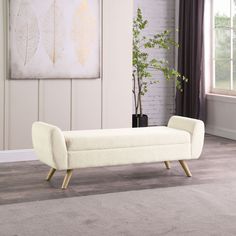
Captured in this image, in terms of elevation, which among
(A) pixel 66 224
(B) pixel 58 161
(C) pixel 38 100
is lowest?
(A) pixel 66 224

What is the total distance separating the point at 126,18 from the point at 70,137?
223 cm

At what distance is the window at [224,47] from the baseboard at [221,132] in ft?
1.77

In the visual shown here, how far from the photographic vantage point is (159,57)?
9.13 m

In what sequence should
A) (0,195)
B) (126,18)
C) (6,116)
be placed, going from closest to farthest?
(0,195)
(6,116)
(126,18)

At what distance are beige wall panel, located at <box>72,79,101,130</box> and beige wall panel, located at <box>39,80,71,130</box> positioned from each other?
8cm

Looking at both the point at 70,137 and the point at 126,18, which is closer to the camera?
the point at 70,137

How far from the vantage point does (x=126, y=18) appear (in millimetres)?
6707

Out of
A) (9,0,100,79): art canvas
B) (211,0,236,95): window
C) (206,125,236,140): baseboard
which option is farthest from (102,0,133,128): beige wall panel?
(211,0,236,95): window

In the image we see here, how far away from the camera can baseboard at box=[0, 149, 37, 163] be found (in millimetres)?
6246

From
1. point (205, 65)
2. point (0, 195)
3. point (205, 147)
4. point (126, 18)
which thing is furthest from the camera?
point (205, 65)

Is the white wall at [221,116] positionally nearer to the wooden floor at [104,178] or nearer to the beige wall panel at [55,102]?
the wooden floor at [104,178]

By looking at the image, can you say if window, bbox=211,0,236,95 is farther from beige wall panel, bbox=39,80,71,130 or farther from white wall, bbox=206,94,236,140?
beige wall panel, bbox=39,80,71,130

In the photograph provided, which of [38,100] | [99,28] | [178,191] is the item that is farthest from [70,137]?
[99,28]

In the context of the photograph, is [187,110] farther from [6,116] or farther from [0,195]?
[0,195]
